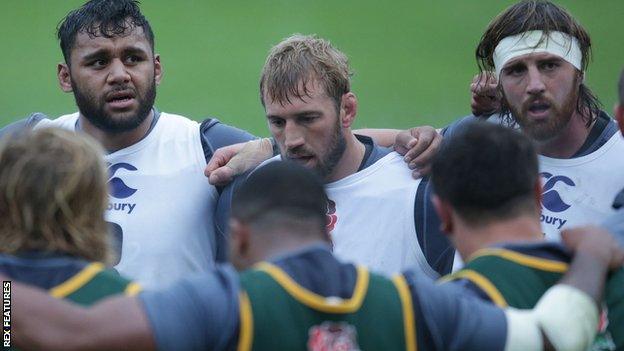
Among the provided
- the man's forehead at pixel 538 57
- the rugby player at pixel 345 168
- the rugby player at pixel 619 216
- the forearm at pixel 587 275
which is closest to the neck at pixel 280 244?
the forearm at pixel 587 275

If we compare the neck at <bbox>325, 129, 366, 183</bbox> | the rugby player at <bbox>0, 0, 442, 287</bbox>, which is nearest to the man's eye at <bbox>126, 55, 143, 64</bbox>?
the rugby player at <bbox>0, 0, 442, 287</bbox>

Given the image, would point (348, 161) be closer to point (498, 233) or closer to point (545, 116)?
point (545, 116)

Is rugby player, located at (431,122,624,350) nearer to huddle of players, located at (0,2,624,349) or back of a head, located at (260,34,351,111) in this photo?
huddle of players, located at (0,2,624,349)

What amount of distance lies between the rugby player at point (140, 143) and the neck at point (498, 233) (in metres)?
1.53

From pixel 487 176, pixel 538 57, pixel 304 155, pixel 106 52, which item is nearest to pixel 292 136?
pixel 304 155

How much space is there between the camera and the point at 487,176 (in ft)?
7.95

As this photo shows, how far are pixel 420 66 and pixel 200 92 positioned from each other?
6.01ft

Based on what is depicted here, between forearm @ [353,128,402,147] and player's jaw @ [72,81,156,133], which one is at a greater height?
player's jaw @ [72,81,156,133]

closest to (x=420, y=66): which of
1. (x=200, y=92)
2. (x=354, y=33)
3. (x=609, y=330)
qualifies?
(x=354, y=33)

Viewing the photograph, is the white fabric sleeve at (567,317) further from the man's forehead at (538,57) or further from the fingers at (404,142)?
the man's forehead at (538,57)

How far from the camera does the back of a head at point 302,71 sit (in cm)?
375

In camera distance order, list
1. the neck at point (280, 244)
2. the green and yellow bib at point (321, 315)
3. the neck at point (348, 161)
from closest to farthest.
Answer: the green and yellow bib at point (321, 315) < the neck at point (280, 244) < the neck at point (348, 161)

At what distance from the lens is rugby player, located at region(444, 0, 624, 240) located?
366 cm

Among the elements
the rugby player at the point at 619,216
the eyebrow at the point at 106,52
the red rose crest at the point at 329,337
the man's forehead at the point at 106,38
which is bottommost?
the red rose crest at the point at 329,337
